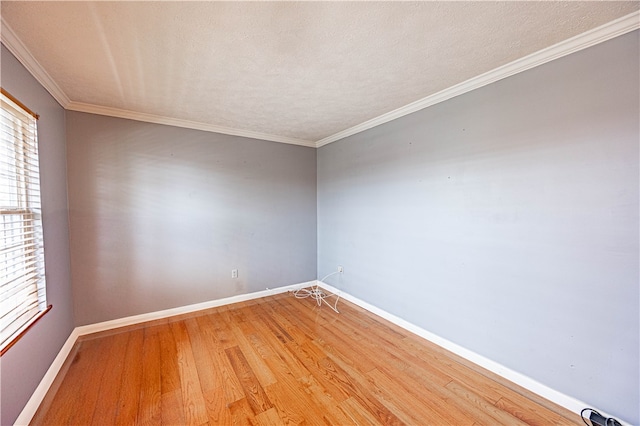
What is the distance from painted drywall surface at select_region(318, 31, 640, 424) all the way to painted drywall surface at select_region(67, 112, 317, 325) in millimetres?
1736

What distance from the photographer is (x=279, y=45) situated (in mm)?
1599

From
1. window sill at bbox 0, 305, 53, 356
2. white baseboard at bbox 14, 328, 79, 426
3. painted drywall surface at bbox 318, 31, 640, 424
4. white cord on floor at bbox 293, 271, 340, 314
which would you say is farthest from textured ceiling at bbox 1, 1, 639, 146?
white cord on floor at bbox 293, 271, 340, 314

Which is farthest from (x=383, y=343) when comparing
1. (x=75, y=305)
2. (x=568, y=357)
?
(x=75, y=305)

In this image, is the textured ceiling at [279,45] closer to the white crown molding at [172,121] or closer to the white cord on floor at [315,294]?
the white crown molding at [172,121]

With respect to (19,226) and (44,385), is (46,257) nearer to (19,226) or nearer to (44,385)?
(19,226)

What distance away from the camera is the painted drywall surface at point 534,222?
1.47 metres

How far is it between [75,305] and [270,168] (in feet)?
8.59

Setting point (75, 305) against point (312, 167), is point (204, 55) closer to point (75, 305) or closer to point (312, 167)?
point (312, 167)

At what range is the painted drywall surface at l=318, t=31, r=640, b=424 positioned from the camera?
1.47 m

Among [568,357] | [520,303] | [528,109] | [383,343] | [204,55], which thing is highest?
[204,55]

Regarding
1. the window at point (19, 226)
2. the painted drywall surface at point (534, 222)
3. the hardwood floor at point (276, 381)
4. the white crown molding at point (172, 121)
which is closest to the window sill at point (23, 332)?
the window at point (19, 226)

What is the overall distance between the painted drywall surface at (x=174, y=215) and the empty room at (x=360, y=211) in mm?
24

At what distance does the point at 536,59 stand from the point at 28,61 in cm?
342

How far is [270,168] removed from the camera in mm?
3670
